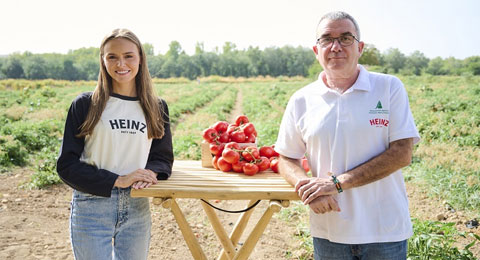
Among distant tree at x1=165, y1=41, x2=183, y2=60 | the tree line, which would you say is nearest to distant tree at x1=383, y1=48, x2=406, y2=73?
the tree line

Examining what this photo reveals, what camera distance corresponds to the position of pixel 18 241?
178 inches

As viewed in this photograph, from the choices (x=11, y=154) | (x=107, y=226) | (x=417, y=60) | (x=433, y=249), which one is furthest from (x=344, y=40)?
(x=417, y=60)

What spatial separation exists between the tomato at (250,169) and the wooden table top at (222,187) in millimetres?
34

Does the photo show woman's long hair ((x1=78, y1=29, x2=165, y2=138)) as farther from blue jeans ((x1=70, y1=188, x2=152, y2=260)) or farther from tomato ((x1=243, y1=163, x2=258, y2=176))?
tomato ((x1=243, y1=163, x2=258, y2=176))

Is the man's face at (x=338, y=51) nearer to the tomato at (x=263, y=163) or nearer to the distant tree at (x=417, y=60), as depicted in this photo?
the tomato at (x=263, y=163)

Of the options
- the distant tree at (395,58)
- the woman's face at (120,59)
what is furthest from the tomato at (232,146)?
the distant tree at (395,58)

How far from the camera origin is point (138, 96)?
8.01 feet

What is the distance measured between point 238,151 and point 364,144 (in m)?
1.11

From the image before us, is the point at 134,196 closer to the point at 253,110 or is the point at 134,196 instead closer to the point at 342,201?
the point at 342,201

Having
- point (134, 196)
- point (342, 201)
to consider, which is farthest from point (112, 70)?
point (342, 201)

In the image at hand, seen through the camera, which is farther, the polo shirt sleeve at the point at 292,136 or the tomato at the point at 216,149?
the tomato at the point at 216,149

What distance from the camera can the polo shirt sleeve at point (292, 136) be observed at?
7.63 ft

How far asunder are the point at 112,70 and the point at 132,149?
0.50 meters

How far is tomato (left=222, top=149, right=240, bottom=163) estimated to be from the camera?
112 inches
